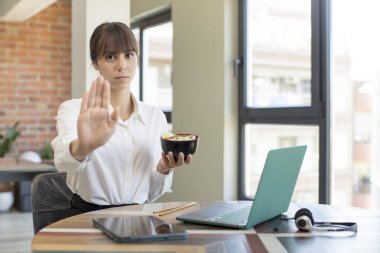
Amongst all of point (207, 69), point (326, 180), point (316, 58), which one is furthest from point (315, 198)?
point (207, 69)

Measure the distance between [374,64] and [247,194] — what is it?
1.41m

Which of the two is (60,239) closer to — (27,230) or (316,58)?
(316,58)

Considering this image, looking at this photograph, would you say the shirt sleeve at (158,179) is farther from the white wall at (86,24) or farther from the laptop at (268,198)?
the white wall at (86,24)

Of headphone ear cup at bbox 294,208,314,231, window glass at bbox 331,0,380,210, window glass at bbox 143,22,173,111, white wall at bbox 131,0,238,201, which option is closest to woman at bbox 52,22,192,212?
headphone ear cup at bbox 294,208,314,231

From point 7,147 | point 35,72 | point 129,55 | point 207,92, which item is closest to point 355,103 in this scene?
point 207,92

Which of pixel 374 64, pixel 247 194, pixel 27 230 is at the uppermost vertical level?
pixel 374 64

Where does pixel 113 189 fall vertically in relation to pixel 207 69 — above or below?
below

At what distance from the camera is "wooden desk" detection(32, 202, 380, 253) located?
1182 mm

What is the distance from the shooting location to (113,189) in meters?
1.82

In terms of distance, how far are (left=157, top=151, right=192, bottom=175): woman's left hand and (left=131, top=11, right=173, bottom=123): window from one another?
312 cm

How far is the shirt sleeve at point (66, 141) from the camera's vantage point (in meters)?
1.54

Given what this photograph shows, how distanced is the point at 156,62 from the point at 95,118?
3.96 meters

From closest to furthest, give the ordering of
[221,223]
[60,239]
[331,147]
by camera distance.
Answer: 1. [60,239]
2. [221,223]
3. [331,147]

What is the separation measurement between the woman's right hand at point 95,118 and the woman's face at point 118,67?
0.33 metres
